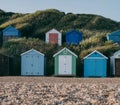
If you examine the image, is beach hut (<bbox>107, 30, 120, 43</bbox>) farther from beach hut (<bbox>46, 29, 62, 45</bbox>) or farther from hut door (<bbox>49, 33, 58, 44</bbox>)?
hut door (<bbox>49, 33, 58, 44</bbox>)

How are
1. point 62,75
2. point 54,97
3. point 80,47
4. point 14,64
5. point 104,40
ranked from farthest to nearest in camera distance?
point 104,40 → point 80,47 → point 14,64 → point 62,75 → point 54,97

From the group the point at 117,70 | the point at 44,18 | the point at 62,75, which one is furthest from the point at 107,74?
the point at 44,18

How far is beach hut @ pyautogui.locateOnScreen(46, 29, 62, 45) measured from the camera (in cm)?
4200

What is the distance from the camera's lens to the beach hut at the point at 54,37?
138 feet

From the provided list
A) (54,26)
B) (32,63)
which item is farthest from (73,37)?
(54,26)

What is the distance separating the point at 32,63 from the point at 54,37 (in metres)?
8.92

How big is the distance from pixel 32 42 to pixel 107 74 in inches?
369

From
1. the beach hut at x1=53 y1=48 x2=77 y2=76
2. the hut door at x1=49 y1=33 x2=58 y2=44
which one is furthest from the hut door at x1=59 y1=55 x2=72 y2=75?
the hut door at x1=49 y1=33 x2=58 y2=44

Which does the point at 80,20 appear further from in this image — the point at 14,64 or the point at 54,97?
the point at 54,97

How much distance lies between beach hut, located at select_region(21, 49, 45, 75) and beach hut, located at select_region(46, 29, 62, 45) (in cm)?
751

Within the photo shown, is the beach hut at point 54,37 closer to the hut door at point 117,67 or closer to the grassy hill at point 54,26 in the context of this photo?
the grassy hill at point 54,26

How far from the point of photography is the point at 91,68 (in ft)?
109

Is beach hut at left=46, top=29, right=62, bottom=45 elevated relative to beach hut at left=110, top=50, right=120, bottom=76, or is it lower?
elevated

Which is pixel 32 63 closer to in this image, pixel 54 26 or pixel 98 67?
pixel 98 67
